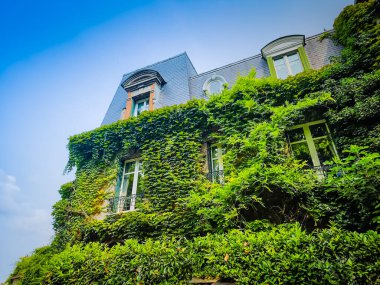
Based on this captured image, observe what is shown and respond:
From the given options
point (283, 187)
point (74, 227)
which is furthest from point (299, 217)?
point (74, 227)

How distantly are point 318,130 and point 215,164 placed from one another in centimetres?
359

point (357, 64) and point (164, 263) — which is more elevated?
point (357, 64)

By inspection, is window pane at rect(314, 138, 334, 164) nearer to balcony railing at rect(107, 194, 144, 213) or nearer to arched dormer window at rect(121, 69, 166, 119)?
balcony railing at rect(107, 194, 144, 213)

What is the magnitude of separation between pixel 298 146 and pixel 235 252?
4.63 metres

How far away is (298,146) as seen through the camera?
7.06m

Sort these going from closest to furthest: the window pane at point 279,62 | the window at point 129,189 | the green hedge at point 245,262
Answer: the green hedge at point 245,262
the window at point 129,189
the window pane at point 279,62

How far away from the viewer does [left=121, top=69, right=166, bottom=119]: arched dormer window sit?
10.8 metres

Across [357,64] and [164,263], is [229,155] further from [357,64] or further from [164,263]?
[357,64]

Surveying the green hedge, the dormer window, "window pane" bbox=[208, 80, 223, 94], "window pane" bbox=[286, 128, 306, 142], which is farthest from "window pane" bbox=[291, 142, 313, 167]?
"window pane" bbox=[208, 80, 223, 94]

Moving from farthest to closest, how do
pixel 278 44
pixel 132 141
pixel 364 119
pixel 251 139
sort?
1. pixel 278 44
2. pixel 132 141
3. pixel 251 139
4. pixel 364 119

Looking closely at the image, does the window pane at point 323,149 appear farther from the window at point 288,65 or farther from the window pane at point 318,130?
the window at point 288,65

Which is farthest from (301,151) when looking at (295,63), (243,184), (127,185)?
(127,185)

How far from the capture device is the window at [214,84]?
9948mm

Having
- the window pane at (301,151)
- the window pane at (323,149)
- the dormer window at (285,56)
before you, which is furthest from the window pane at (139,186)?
the dormer window at (285,56)
